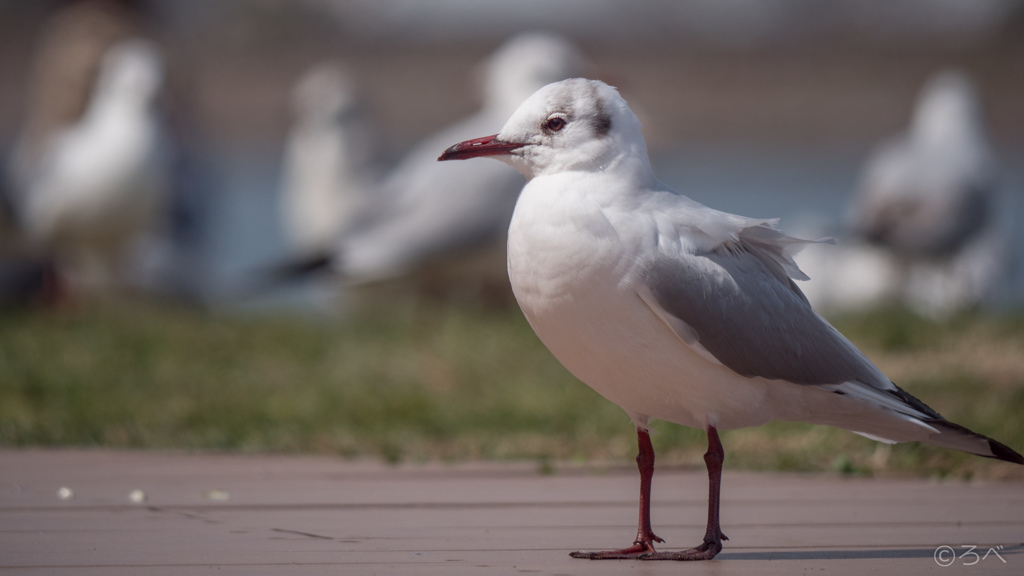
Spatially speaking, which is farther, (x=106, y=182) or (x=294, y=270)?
(x=106, y=182)

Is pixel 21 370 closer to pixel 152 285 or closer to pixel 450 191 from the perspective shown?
pixel 450 191

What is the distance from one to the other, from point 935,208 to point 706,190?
51.9 ft

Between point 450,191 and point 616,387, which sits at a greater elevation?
point 450,191

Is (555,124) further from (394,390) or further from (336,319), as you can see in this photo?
(336,319)

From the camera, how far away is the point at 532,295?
3.00 m

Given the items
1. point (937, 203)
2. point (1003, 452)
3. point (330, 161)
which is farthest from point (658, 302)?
point (330, 161)

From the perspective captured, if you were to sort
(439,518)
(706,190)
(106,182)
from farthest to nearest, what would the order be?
(706,190)
(106,182)
(439,518)

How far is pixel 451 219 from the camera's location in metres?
7.53

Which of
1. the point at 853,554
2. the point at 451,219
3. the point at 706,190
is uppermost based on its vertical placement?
the point at 706,190

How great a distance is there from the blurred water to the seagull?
619cm

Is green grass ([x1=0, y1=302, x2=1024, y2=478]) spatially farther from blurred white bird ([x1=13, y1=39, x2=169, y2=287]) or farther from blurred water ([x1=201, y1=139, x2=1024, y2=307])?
blurred water ([x1=201, y1=139, x2=1024, y2=307])

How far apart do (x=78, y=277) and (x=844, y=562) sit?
745cm

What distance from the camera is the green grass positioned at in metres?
4.49

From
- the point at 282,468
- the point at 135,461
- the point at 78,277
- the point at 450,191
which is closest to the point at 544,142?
the point at 282,468
